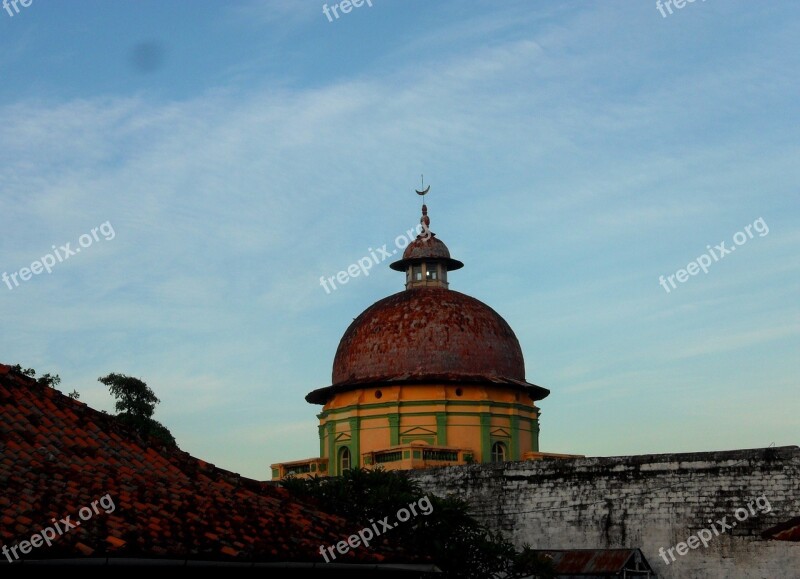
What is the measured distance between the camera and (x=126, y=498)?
10.3 meters

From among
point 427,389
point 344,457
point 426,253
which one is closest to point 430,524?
point 427,389

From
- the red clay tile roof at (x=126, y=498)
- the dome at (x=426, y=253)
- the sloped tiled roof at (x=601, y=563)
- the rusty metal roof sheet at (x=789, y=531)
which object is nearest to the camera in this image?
→ the red clay tile roof at (x=126, y=498)

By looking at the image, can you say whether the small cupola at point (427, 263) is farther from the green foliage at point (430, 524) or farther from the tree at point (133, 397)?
the green foliage at point (430, 524)

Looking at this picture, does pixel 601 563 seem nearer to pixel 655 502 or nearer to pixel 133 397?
pixel 655 502

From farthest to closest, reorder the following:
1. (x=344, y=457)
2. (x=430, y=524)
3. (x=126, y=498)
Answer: (x=344, y=457)
(x=430, y=524)
(x=126, y=498)

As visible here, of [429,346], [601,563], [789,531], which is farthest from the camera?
[429,346]

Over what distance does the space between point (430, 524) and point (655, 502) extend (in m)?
6.85

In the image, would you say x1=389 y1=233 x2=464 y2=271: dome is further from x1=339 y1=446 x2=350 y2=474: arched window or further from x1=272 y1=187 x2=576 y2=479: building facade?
x1=339 y1=446 x2=350 y2=474: arched window

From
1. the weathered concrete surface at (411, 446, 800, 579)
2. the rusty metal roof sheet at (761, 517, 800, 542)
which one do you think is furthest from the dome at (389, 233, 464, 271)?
the rusty metal roof sheet at (761, 517, 800, 542)

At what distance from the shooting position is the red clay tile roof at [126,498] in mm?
9466

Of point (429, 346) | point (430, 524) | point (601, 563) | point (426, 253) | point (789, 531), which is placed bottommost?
A: point (789, 531)

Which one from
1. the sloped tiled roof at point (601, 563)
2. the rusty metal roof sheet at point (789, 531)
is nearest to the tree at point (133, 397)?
the sloped tiled roof at point (601, 563)

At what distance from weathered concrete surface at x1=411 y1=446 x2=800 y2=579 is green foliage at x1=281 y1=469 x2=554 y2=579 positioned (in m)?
4.90

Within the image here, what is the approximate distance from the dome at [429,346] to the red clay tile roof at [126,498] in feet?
63.4
